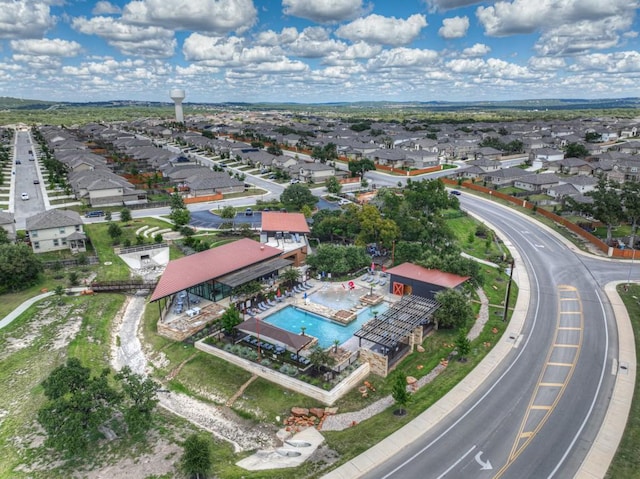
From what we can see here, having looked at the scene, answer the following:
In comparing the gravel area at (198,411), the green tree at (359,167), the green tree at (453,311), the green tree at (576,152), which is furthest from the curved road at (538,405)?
the green tree at (576,152)

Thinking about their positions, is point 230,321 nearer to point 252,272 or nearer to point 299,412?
point 252,272

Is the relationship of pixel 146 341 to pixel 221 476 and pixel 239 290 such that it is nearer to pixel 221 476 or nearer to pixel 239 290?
pixel 239 290

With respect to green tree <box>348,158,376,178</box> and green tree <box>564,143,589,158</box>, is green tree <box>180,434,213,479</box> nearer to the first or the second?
green tree <box>348,158,376,178</box>

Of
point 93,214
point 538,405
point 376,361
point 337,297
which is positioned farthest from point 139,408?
point 93,214

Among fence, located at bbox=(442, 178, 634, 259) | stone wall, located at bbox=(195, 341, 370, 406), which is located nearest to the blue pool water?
stone wall, located at bbox=(195, 341, 370, 406)

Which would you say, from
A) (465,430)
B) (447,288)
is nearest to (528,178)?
(447,288)

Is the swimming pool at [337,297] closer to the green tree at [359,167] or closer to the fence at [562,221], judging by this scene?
the fence at [562,221]
